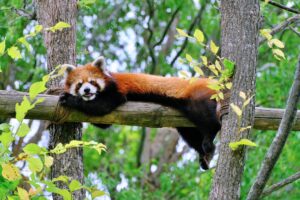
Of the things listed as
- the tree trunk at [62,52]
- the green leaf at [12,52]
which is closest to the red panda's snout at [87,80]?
the tree trunk at [62,52]

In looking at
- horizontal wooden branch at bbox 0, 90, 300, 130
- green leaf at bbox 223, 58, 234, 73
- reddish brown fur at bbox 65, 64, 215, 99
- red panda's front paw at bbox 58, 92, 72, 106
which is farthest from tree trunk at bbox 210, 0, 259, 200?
reddish brown fur at bbox 65, 64, 215, 99

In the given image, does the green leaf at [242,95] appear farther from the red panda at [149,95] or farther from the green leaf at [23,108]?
the red panda at [149,95]

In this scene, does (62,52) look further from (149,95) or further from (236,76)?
(236,76)

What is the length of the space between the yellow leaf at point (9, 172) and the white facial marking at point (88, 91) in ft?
8.00

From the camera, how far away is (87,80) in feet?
17.9

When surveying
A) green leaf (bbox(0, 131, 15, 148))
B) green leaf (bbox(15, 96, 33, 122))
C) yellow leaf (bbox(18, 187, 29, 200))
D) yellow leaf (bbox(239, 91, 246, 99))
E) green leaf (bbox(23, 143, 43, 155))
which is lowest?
yellow leaf (bbox(18, 187, 29, 200))

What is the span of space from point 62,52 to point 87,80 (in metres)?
0.89

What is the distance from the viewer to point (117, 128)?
12.3m

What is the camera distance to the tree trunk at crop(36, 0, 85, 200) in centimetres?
439

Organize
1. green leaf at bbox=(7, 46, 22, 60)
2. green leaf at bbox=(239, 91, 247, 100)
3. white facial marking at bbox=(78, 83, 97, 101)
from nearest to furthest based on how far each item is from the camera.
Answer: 1. green leaf at bbox=(239, 91, 247, 100)
2. green leaf at bbox=(7, 46, 22, 60)
3. white facial marking at bbox=(78, 83, 97, 101)

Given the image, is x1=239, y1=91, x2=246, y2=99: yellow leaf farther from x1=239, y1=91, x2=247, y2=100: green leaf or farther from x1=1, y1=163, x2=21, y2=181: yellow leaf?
x1=1, y1=163, x2=21, y2=181: yellow leaf

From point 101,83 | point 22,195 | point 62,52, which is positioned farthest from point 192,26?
point 22,195

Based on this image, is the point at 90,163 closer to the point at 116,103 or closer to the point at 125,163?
the point at 125,163

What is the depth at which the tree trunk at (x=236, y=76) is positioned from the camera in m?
2.77
